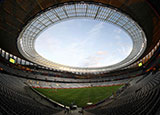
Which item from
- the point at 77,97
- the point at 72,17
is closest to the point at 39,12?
the point at 72,17

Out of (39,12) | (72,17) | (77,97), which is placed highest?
(72,17)

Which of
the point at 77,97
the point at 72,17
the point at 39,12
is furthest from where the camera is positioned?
the point at 72,17

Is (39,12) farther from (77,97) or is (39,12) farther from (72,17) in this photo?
(77,97)

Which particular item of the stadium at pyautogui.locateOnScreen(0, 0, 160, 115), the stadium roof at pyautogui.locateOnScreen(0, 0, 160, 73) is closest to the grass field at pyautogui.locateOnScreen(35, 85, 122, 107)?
the stadium at pyautogui.locateOnScreen(0, 0, 160, 115)

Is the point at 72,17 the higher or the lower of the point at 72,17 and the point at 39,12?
the higher

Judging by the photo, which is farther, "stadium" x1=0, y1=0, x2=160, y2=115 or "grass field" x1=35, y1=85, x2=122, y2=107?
"grass field" x1=35, y1=85, x2=122, y2=107

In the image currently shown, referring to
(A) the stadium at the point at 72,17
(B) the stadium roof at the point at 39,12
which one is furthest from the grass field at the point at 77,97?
(B) the stadium roof at the point at 39,12

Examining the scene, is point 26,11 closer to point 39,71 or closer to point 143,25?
point 143,25

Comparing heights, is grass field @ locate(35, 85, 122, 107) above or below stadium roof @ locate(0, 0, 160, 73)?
below

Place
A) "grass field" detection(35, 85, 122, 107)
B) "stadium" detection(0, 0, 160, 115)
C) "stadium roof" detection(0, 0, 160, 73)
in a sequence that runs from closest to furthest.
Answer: "stadium" detection(0, 0, 160, 115) → "stadium roof" detection(0, 0, 160, 73) → "grass field" detection(35, 85, 122, 107)

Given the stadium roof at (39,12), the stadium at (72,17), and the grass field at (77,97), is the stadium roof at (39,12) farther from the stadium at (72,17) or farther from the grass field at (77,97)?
the grass field at (77,97)

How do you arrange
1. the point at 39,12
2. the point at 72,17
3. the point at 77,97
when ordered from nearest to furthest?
the point at 39,12 → the point at 77,97 → the point at 72,17

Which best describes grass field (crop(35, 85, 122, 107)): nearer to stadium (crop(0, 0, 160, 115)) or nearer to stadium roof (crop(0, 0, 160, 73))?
stadium (crop(0, 0, 160, 115))

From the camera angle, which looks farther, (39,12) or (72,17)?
(72,17)
